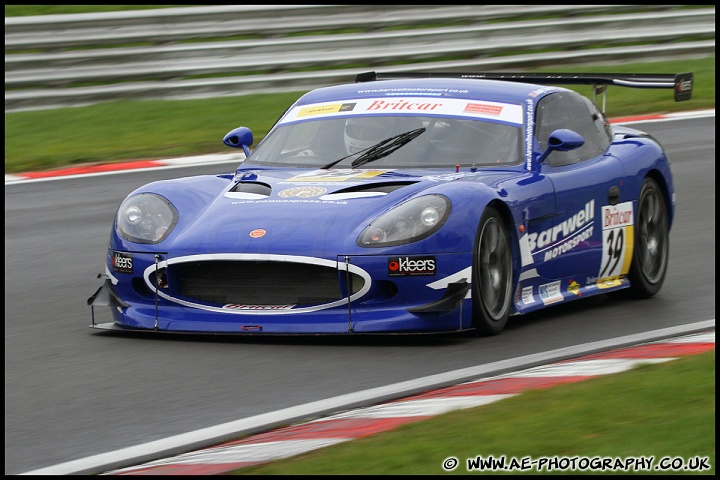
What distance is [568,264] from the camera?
23.6ft

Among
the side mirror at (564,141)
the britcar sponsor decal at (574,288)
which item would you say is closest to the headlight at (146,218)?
the side mirror at (564,141)

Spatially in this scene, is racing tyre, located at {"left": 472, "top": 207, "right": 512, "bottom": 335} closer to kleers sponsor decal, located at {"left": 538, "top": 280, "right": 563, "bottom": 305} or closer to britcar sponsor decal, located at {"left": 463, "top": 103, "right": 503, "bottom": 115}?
kleers sponsor decal, located at {"left": 538, "top": 280, "right": 563, "bottom": 305}

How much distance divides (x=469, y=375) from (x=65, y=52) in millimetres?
9360

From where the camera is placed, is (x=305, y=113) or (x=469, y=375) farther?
(x=305, y=113)

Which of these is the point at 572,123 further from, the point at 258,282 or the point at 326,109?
the point at 258,282

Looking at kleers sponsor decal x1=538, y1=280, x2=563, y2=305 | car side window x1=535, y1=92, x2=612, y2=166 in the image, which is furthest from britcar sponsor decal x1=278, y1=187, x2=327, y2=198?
car side window x1=535, y1=92, x2=612, y2=166

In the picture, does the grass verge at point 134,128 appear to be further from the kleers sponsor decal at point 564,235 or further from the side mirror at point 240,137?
the kleers sponsor decal at point 564,235

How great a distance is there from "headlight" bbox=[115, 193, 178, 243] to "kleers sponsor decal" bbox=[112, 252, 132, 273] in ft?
0.28

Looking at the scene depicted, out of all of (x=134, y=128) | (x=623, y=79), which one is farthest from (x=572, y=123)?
(x=134, y=128)

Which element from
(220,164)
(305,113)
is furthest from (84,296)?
(220,164)

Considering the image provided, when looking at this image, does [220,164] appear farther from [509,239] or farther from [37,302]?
[509,239]

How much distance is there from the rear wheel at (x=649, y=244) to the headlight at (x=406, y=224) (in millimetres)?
1948

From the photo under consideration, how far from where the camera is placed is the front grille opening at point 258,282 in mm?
6172

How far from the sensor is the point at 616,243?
24.8 ft
